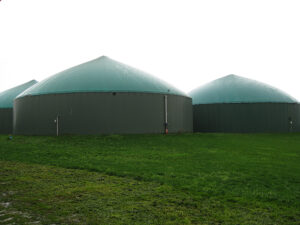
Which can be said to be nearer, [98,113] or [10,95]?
[98,113]

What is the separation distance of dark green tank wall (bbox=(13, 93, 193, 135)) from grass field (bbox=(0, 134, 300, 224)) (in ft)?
27.8

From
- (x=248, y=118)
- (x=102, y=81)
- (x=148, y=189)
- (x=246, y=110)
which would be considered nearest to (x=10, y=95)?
(x=102, y=81)

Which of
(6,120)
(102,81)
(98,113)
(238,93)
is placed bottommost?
(6,120)

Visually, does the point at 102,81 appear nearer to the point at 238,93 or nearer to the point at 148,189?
the point at 148,189

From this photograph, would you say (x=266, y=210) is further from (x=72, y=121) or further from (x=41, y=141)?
(x=72, y=121)

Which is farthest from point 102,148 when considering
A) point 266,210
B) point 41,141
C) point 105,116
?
A: point 266,210

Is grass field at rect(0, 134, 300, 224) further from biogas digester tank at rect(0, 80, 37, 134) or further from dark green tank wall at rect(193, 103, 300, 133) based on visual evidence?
biogas digester tank at rect(0, 80, 37, 134)

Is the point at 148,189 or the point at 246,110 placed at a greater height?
the point at 246,110

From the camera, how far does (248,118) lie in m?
31.5

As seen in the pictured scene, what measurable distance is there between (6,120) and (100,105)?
1663cm

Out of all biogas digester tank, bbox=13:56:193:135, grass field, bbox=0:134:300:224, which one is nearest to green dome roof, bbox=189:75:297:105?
biogas digester tank, bbox=13:56:193:135

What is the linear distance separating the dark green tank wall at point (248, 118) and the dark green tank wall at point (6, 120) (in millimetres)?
21023

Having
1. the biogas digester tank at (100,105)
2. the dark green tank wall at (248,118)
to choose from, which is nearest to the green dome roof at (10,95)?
the biogas digester tank at (100,105)

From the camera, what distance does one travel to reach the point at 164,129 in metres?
22.7
